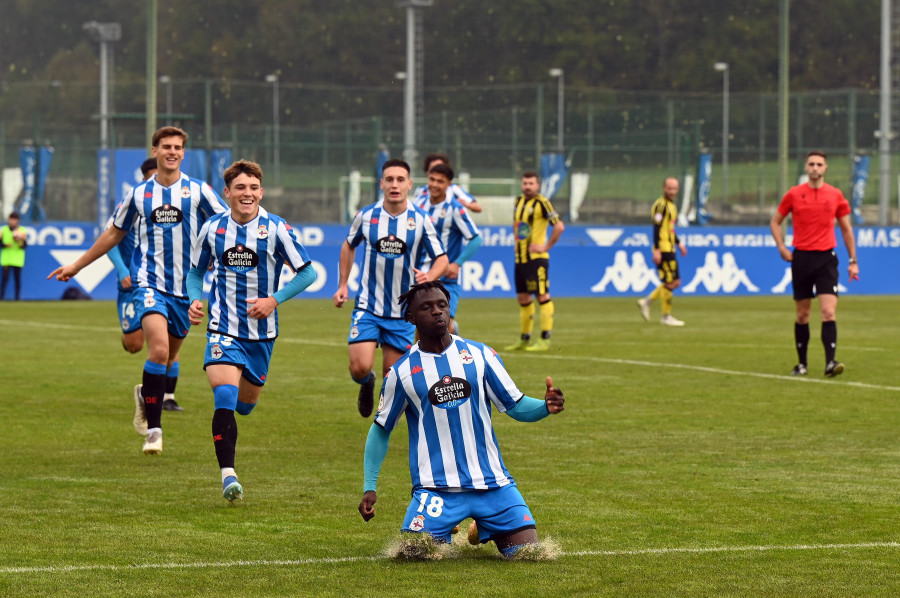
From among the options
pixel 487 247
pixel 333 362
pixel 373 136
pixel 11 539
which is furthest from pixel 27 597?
pixel 373 136

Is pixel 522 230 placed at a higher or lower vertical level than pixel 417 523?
higher

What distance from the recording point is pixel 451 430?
652 centimetres

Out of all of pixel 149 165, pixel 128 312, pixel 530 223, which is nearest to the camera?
pixel 128 312

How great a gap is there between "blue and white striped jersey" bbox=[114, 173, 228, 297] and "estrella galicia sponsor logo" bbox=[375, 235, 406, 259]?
1.26 meters

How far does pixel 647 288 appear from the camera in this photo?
105 feet

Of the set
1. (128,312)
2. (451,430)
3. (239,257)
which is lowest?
(451,430)

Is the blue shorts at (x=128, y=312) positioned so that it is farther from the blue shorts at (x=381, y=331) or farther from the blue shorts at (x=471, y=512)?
the blue shorts at (x=471, y=512)

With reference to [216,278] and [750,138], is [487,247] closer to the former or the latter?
[750,138]

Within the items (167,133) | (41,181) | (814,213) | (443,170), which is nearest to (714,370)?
(814,213)

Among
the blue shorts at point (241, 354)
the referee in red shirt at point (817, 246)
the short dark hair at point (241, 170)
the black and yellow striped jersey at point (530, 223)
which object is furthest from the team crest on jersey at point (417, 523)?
the black and yellow striped jersey at point (530, 223)

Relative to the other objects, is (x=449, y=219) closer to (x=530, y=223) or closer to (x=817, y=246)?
(x=817, y=246)

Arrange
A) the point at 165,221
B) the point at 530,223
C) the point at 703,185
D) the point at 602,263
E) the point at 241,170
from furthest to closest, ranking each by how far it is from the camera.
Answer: the point at 703,185, the point at 602,263, the point at 530,223, the point at 165,221, the point at 241,170

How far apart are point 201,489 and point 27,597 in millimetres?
2735

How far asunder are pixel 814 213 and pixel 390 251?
5665mm
